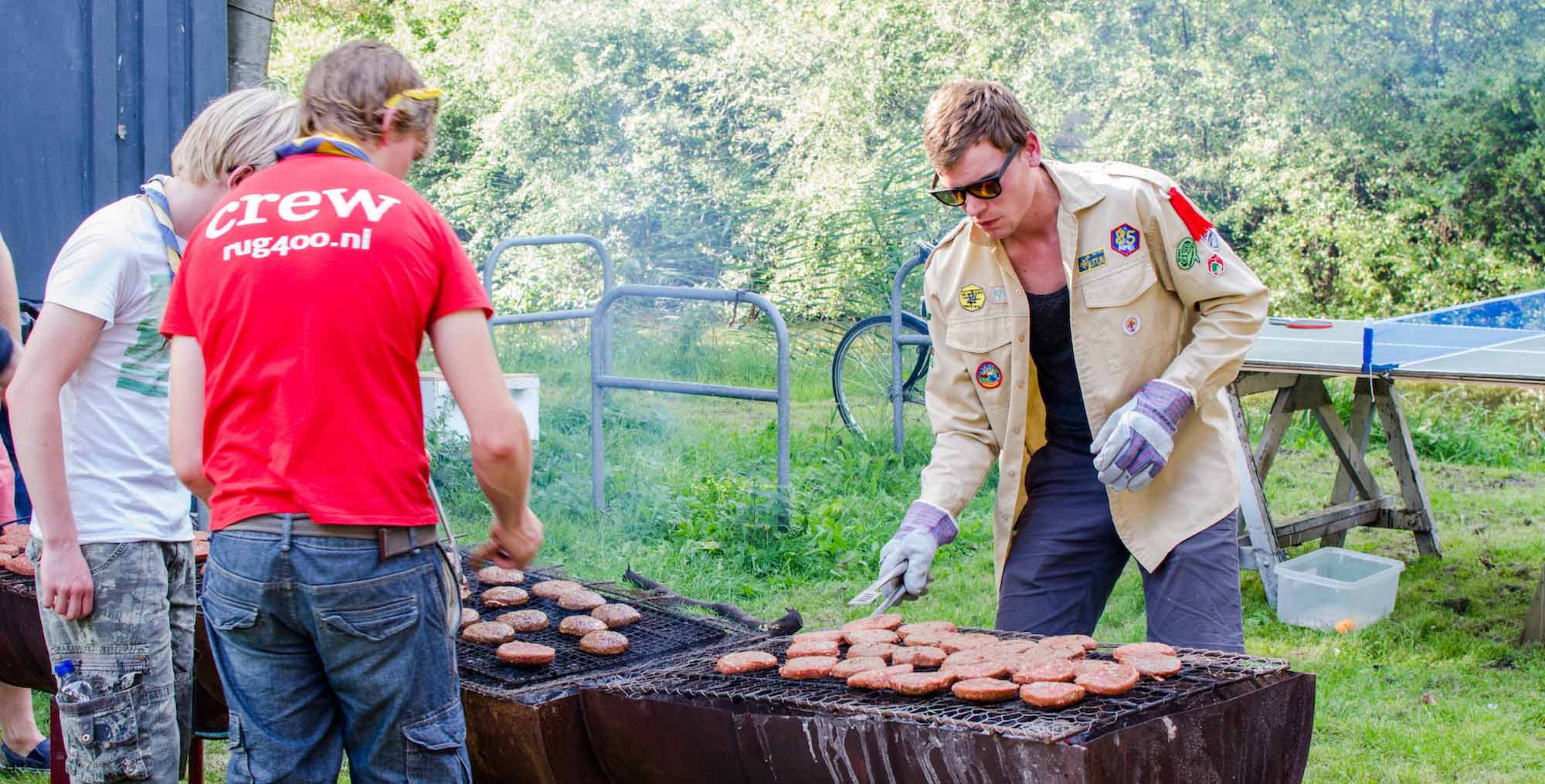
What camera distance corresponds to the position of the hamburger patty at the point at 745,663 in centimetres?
250

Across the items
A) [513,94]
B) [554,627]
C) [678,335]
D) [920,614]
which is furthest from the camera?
[513,94]

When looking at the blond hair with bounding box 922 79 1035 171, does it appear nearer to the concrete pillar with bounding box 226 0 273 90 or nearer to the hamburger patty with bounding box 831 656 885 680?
the hamburger patty with bounding box 831 656 885 680

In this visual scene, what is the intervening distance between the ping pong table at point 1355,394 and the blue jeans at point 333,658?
4.09 m

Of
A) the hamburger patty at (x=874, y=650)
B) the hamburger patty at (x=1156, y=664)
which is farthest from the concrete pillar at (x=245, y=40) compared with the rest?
the hamburger patty at (x=1156, y=664)

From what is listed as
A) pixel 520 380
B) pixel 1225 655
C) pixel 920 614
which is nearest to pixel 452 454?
pixel 520 380

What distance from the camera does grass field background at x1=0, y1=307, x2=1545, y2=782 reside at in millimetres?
4145

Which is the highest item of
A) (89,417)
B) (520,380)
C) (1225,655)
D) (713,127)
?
(713,127)

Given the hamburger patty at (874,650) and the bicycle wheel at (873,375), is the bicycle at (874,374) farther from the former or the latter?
the hamburger patty at (874,650)

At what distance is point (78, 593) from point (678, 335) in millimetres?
7935

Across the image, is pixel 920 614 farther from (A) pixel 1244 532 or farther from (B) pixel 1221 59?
(B) pixel 1221 59

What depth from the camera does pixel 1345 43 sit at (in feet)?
35.3

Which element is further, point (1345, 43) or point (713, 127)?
point (713, 127)

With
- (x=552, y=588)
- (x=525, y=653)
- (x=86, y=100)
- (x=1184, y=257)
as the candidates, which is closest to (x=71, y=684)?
(x=525, y=653)

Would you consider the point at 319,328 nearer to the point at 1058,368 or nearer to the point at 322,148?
the point at 322,148
